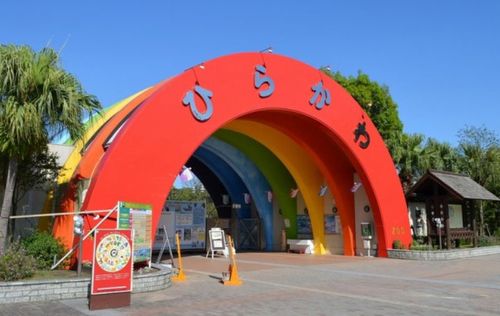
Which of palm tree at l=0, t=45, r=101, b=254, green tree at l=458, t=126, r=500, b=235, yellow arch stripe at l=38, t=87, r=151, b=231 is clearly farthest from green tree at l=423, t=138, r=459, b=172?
palm tree at l=0, t=45, r=101, b=254

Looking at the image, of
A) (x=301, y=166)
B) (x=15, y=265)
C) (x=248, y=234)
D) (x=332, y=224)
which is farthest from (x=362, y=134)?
(x=15, y=265)

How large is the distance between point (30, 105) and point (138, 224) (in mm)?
3808

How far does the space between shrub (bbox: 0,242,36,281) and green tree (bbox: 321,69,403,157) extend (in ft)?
82.7

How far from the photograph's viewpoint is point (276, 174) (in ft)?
78.8

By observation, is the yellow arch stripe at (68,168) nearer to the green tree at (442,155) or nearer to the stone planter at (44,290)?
the stone planter at (44,290)

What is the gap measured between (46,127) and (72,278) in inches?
145

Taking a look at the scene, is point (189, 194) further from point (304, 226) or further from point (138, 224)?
point (138, 224)

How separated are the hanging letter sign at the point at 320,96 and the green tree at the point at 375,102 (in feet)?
44.2

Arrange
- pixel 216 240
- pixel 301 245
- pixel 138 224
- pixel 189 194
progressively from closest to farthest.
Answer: pixel 138 224 < pixel 216 240 < pixel 301 245 < pixel 189 194

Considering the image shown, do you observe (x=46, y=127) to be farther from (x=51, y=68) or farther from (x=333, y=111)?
(x=333, y=111)

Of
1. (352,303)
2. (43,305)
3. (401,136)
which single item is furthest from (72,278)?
(401,136)

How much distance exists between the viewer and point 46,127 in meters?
11.3

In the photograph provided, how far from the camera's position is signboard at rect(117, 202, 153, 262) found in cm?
1164

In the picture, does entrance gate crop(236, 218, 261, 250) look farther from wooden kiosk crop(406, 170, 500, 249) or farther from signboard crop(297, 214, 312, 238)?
wooden kiosk crop(406, 170, 500, 249)
